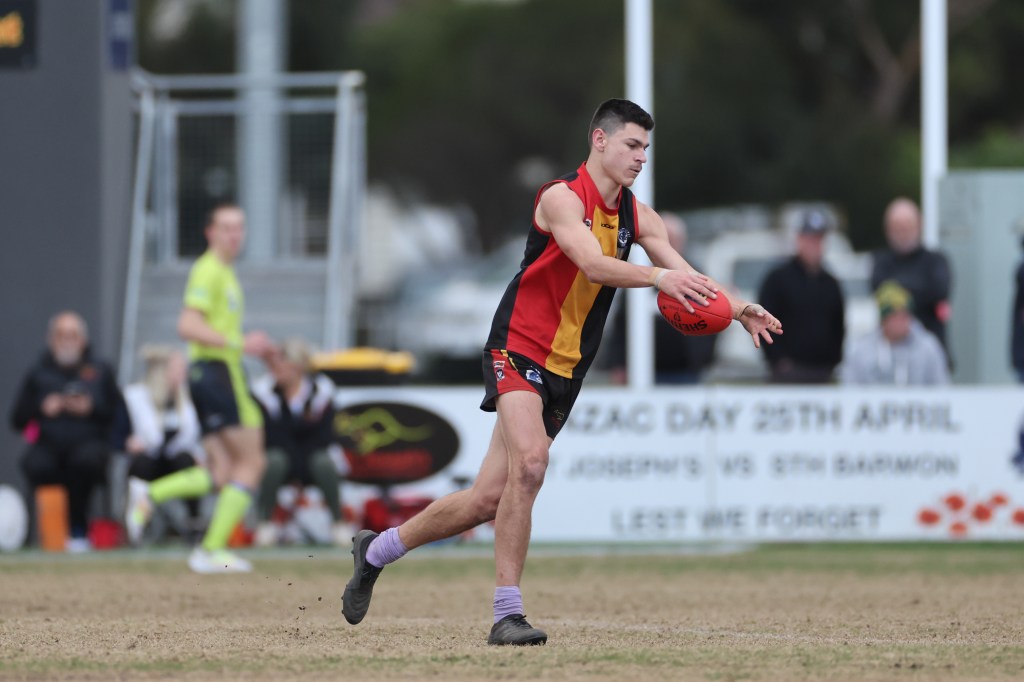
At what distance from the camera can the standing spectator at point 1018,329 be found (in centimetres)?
1539

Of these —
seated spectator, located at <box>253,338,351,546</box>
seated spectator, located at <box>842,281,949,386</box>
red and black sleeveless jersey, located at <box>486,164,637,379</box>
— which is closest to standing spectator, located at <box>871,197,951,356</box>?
seated spectator, located at <box>842,281,949,386</box>

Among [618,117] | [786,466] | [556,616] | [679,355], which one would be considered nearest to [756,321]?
[618,117]

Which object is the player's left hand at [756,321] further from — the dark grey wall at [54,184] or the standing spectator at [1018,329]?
the dark grey wall at [54,184]

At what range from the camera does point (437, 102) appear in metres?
56.7

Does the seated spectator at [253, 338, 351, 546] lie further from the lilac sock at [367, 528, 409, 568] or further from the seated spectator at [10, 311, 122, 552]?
the lilac sock at [367, 528, 409, 568]

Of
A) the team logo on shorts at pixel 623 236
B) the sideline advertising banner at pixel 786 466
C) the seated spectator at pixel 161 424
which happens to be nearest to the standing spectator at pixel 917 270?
the sideline advertising banner at pixel 786 466

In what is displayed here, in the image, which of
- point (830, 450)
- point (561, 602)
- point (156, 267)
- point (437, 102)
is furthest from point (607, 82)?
point (561, 602)

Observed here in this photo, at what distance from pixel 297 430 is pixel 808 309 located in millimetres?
4112

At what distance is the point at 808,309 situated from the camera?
15.8 metres

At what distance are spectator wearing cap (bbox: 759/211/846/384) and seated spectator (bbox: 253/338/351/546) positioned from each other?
3.55m

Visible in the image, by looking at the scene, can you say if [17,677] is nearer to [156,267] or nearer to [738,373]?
[156,267]

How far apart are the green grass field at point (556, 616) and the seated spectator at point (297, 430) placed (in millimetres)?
533

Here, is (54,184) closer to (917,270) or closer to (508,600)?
(917,270)

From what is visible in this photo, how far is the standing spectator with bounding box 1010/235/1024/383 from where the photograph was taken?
15391 mm
